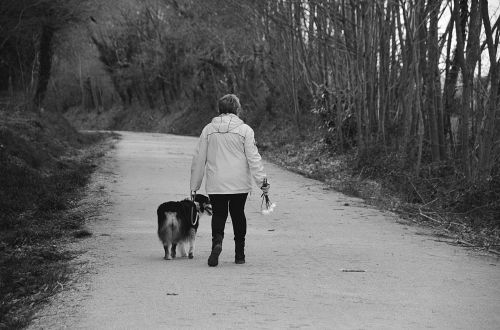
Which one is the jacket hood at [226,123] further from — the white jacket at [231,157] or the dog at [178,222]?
the dog at [178,222]

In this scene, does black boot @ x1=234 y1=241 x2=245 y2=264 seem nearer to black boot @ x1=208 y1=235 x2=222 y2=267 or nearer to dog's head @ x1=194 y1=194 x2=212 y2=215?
black boot @ x1=208 y1=235 x2=222 y2=267

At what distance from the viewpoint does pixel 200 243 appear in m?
10.7

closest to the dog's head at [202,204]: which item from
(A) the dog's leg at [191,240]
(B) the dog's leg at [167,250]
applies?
(A) the dog's leg at [191,240]

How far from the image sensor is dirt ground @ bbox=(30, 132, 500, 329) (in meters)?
Result: 6.54

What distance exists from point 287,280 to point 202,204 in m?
1.69

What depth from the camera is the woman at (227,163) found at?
875cm

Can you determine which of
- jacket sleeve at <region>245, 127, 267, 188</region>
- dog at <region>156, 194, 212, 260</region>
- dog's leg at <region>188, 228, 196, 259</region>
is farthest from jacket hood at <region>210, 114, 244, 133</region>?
dog's leg at <region>188, 228, 196, 259</region>

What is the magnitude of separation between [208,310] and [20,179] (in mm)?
10692

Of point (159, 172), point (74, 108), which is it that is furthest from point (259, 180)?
point (74, 108)

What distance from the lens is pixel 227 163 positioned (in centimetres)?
877

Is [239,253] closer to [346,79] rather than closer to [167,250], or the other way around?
[167,250]

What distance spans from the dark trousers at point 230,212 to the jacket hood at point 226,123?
2.18 ft

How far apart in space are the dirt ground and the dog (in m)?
0.20

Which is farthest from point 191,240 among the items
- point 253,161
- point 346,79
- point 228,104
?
point 346,79
